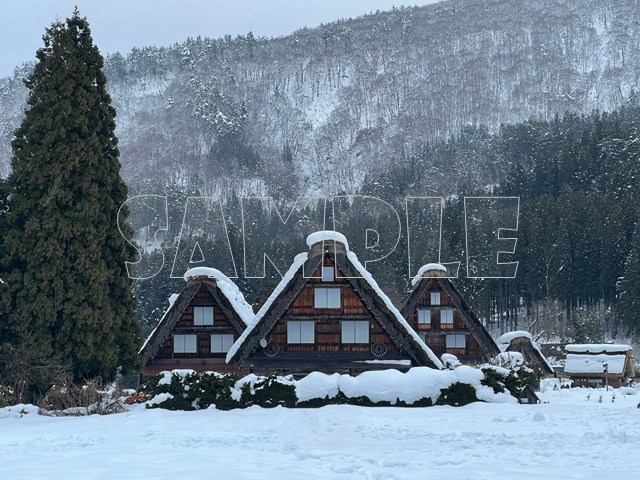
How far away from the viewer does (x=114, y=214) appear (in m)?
30.4

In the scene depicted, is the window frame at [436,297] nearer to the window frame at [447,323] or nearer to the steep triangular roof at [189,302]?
the window frame at [447,323]

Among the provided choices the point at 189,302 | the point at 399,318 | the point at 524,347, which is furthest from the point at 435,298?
the point at 399,318

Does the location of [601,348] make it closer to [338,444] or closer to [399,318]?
[399,318]

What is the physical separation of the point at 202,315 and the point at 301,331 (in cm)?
785

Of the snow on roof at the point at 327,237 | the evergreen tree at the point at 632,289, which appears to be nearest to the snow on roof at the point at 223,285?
the snow on roof at the point at 327,237

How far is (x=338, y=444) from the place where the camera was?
15469 mm

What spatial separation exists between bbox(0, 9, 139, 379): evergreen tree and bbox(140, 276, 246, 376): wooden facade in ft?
30.8

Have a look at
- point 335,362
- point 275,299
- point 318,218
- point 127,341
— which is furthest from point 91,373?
point 318,218

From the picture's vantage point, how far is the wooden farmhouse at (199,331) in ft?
132

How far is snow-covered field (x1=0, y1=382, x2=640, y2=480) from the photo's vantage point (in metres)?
12.5

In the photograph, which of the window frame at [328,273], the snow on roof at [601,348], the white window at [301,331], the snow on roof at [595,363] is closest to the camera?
the window frame at [328,273]

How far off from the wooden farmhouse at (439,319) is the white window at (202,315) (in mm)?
16403

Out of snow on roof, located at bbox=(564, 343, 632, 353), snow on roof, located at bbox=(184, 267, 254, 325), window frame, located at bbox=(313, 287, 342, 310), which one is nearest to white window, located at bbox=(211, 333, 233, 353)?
snow on roof, located at bbox=(184, 267, 254, 325)

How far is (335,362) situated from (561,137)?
11458cm
